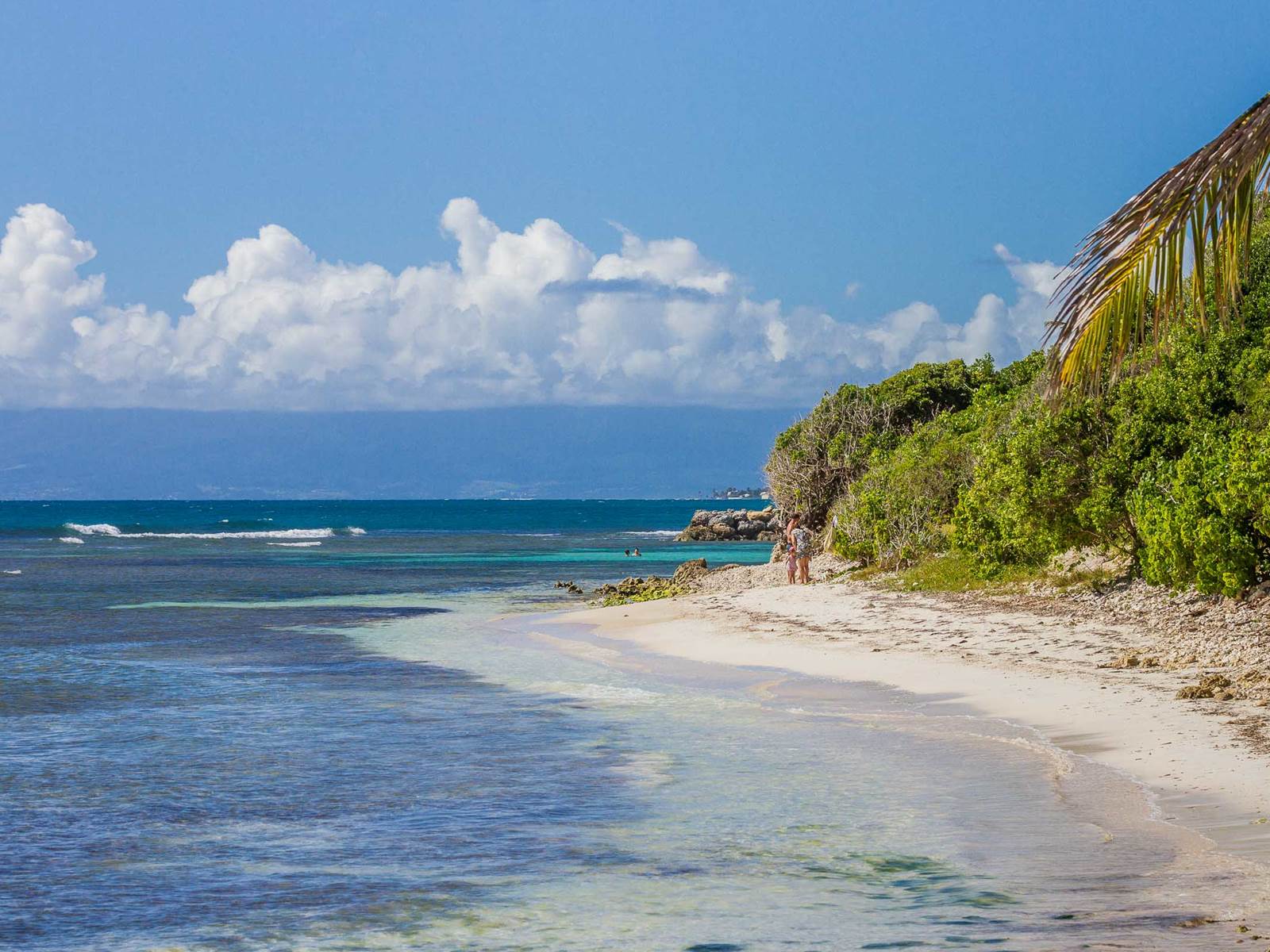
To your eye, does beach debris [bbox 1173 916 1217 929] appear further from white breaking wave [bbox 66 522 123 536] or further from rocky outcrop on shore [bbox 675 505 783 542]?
white breaking wave [bbox 66 522 123 536]

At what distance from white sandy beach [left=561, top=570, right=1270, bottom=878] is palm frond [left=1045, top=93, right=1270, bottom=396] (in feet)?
11.1

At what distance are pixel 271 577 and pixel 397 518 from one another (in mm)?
110223

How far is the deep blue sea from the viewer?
768 cm

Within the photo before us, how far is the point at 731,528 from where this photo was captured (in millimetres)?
86438

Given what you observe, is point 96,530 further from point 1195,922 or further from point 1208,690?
point 1195,922

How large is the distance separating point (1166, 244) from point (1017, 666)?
9812mm

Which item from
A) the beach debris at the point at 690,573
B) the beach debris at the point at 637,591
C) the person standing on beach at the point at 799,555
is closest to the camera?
the person standing on beach at the point at 799,555

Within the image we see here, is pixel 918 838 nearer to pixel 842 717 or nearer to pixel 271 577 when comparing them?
pixel 842 717

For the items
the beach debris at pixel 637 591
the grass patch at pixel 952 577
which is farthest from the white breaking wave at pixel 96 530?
the grass patch at pixel 952 577

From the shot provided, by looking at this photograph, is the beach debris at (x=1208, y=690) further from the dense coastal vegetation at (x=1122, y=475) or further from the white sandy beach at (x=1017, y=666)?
the dense coastal vegetation at (x=1122, y=475)

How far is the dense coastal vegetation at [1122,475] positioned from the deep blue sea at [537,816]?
3356mm

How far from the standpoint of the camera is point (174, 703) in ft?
57.3

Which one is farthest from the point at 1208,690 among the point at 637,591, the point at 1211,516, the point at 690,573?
the point at 690,573

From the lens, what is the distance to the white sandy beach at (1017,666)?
33.6 ft
